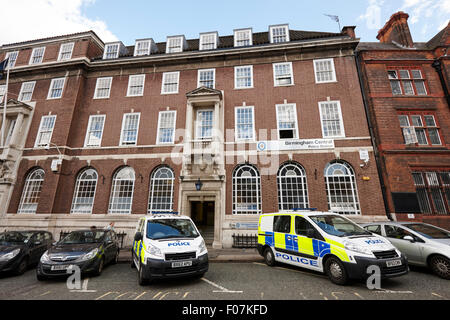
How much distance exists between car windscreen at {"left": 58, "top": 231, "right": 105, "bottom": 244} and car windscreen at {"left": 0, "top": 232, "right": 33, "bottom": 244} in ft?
6.72

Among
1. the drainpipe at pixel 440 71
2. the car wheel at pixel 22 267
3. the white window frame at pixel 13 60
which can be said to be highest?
the white window frame at pixel 13 60

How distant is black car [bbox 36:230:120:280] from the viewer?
245 inches

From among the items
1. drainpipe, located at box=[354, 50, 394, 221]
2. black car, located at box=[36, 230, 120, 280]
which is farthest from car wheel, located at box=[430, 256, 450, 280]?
black car, located at box=[36, 230, 120, 280]

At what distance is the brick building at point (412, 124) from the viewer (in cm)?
1138

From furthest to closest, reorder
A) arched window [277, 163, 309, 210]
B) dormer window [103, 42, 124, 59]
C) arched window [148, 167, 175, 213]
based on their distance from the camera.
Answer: dormer window [103, 42, 124, 59], arched window [148, 167, 175, 213], arched window [277, 163, 309, 210]

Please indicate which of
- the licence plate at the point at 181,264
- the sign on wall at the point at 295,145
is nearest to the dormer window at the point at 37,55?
the sign on wall at the point at 295,145

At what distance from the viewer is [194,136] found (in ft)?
45.8

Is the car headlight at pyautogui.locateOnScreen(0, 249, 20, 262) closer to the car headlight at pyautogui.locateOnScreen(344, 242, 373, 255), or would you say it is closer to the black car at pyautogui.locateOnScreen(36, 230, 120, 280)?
the black car at pyautogui.locateOnScreen(36, 230, 120, 280)

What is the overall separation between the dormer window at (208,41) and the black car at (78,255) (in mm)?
15022

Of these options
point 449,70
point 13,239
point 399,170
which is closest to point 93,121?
point 13,239

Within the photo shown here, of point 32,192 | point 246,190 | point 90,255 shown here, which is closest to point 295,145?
point 246,190

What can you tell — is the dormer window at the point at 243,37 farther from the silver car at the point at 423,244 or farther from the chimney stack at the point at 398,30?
the silver car at the point at 423,244

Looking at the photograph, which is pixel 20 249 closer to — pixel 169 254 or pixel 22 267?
pixel 22 267
